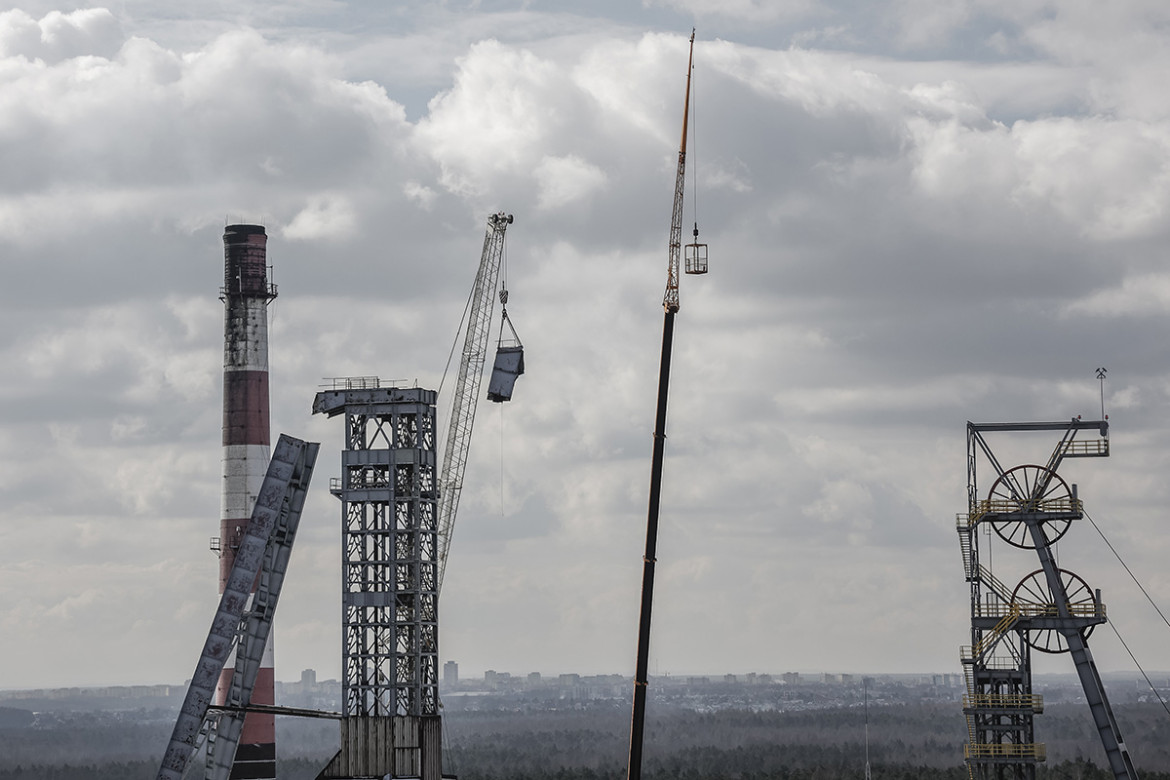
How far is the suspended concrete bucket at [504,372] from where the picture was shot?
363ft

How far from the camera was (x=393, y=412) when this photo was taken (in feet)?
320

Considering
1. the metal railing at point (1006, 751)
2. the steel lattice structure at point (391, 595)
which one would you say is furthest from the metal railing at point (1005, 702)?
the steel lattice structure at point (391, 595)

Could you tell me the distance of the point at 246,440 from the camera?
403 feet

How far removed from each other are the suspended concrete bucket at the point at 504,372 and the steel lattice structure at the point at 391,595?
41.0 ft

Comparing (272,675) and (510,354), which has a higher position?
(510,354)

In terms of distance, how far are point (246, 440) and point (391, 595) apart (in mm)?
30246

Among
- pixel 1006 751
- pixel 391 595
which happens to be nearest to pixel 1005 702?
pixel 1006 751

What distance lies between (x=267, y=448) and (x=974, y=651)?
50.1 metres

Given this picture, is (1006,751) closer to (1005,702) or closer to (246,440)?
(1005,702)

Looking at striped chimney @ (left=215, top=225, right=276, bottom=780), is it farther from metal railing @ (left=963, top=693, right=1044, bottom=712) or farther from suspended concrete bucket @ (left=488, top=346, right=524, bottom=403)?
metal railing @ (left=963, top=693, right=1044, bottom=712)

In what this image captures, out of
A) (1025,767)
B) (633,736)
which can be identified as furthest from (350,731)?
(1025,767)

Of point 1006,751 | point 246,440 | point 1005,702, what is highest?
point 246,440

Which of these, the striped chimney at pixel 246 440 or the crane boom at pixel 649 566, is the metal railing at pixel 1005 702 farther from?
the striped chimney at pixel 246 440

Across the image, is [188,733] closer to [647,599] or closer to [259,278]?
[647,599]
